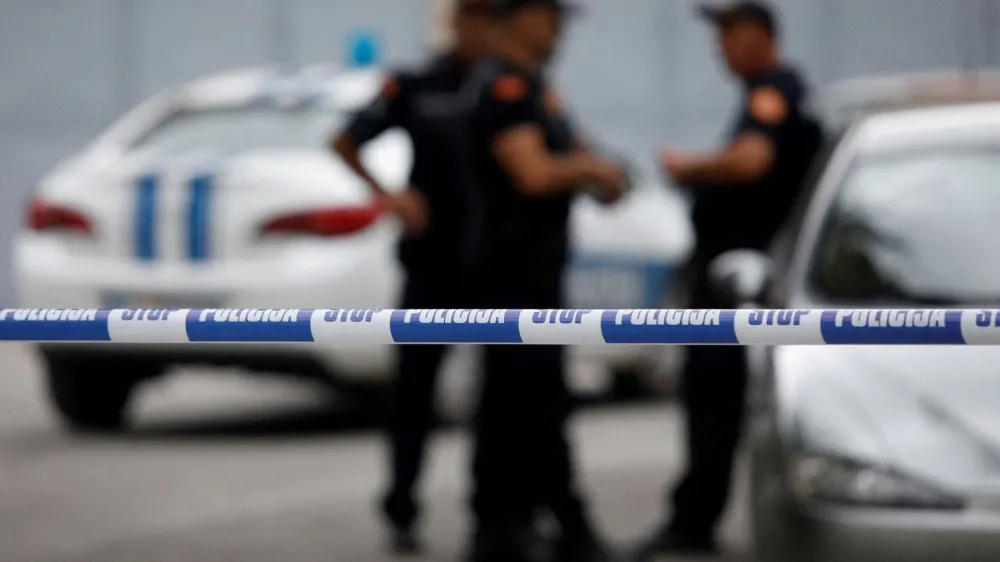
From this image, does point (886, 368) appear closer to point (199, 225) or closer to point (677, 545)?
point (677, 545)

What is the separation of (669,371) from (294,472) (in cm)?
282

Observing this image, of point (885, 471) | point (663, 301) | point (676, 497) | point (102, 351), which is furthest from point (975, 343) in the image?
point (663, 301)

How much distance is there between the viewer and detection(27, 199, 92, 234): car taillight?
29.5 ft

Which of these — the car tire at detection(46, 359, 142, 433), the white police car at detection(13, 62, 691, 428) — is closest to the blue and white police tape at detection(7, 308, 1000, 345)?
the white police car at detection(13, 62, 691, 428)

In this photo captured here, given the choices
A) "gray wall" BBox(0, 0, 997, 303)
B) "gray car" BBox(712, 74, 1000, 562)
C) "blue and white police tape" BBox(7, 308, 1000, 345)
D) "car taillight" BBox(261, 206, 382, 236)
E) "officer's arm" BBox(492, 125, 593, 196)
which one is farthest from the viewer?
"gray wall" BBox(0, 0, 997, 303)

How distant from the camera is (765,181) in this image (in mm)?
6473

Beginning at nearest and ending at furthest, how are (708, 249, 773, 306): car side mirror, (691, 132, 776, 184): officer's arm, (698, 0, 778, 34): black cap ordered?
(708, 249, 773, 306): car side mirror → (691, 132, 776, 184): officer's arm → (698, 0, 778, 34): black cap

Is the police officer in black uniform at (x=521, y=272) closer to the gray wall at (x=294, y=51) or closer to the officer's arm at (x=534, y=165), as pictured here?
the officer's arm at (x=534, y=165)

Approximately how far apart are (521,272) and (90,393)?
156 inches

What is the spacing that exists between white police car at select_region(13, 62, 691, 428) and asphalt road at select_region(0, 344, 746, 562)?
37 cm

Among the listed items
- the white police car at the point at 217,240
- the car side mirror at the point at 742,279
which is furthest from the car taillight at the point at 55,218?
the car side mirror at the point at 742,279

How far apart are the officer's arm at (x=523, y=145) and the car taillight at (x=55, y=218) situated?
3480 mm

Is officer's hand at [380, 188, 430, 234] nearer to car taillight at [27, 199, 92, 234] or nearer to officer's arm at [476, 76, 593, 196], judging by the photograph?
officer's arm at [476, 76, 593, 196]

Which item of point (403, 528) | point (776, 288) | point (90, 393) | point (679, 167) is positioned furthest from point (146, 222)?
point (776, 288)
